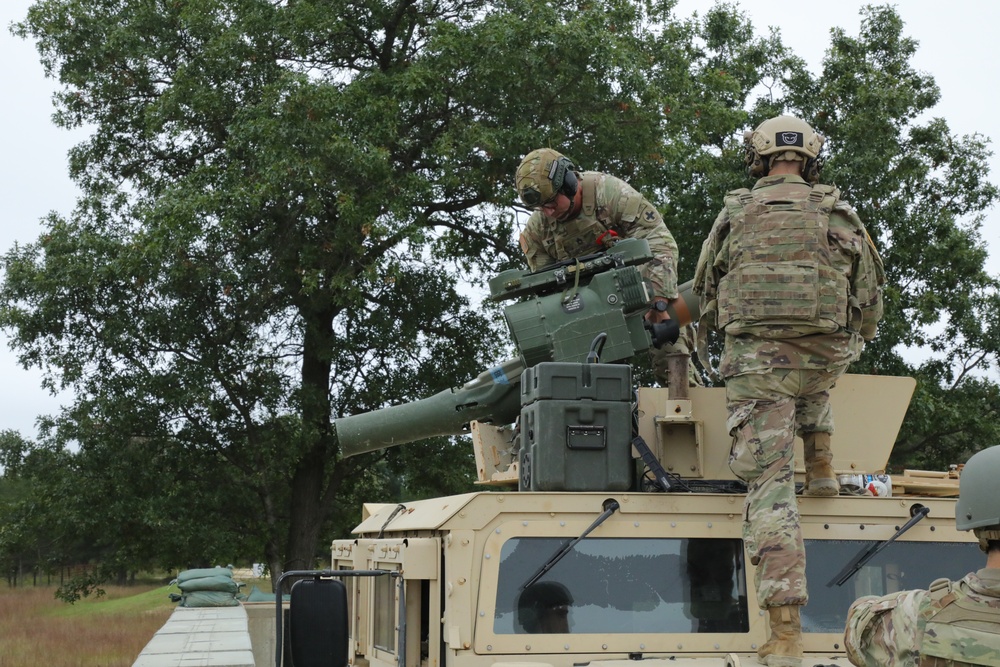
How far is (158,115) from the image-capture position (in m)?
15.6

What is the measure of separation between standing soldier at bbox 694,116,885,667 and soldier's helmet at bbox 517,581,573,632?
60 cm

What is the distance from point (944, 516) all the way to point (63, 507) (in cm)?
1289

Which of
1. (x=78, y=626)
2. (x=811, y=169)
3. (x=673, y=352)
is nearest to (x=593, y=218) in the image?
(x=673, y=352)

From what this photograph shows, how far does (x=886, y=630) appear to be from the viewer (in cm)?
265

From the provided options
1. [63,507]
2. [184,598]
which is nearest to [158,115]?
[63,507]

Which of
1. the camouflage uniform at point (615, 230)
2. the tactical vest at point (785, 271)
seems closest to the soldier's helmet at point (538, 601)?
the tactical vest at point (785, 271)

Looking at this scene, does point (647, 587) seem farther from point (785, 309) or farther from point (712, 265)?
point (712, 265)

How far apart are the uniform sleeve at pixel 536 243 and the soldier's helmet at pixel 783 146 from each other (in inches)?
63.5

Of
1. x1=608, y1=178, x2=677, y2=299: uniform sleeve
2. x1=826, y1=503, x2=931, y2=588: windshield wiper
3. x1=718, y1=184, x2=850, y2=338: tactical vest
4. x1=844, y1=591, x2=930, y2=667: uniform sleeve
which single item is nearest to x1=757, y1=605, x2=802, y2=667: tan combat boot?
x1=826, y1=503, x2=931, y2=588: windshield wiper

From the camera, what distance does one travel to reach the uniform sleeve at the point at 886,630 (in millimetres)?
2572

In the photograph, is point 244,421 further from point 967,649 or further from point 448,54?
point 967,649

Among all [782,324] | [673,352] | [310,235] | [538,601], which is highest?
[310,235]

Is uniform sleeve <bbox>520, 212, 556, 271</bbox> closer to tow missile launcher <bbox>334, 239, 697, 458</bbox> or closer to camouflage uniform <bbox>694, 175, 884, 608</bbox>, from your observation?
tow missile launcher <bbox>334, 239, 697, 458</bbox>

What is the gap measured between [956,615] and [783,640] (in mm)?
1377
